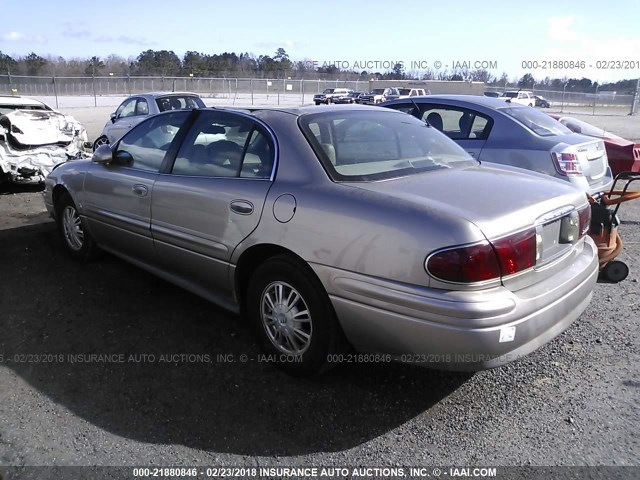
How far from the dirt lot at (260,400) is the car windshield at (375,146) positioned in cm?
126

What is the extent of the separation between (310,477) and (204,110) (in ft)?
8.76

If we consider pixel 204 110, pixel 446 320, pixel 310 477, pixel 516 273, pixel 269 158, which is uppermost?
pixel 204 110

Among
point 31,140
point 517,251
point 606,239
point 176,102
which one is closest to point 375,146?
point 517,251

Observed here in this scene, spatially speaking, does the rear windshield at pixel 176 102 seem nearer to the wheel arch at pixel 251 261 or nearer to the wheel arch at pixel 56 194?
the wheel arch at pixel 56 194

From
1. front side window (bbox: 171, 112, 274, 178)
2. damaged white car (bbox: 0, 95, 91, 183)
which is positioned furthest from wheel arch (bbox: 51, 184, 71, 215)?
damaged white car (bbox: 0, 95, 91, 183)

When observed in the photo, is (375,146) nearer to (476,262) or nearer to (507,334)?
(476,262)

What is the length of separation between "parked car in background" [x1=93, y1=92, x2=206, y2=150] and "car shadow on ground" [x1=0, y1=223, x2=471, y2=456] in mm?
8115

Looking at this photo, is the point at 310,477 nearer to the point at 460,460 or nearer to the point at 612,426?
the point at 460,460

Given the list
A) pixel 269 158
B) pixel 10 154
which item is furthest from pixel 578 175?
pixel 10 154

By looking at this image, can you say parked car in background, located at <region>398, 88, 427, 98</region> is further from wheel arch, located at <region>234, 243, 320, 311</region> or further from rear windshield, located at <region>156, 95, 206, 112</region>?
wheel arch, located at <region>234, 243, 320, 311</region>

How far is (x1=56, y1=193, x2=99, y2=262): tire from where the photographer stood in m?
4.98

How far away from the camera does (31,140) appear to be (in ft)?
27.7

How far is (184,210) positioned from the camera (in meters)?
3.65

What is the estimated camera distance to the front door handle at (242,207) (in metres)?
3.18
